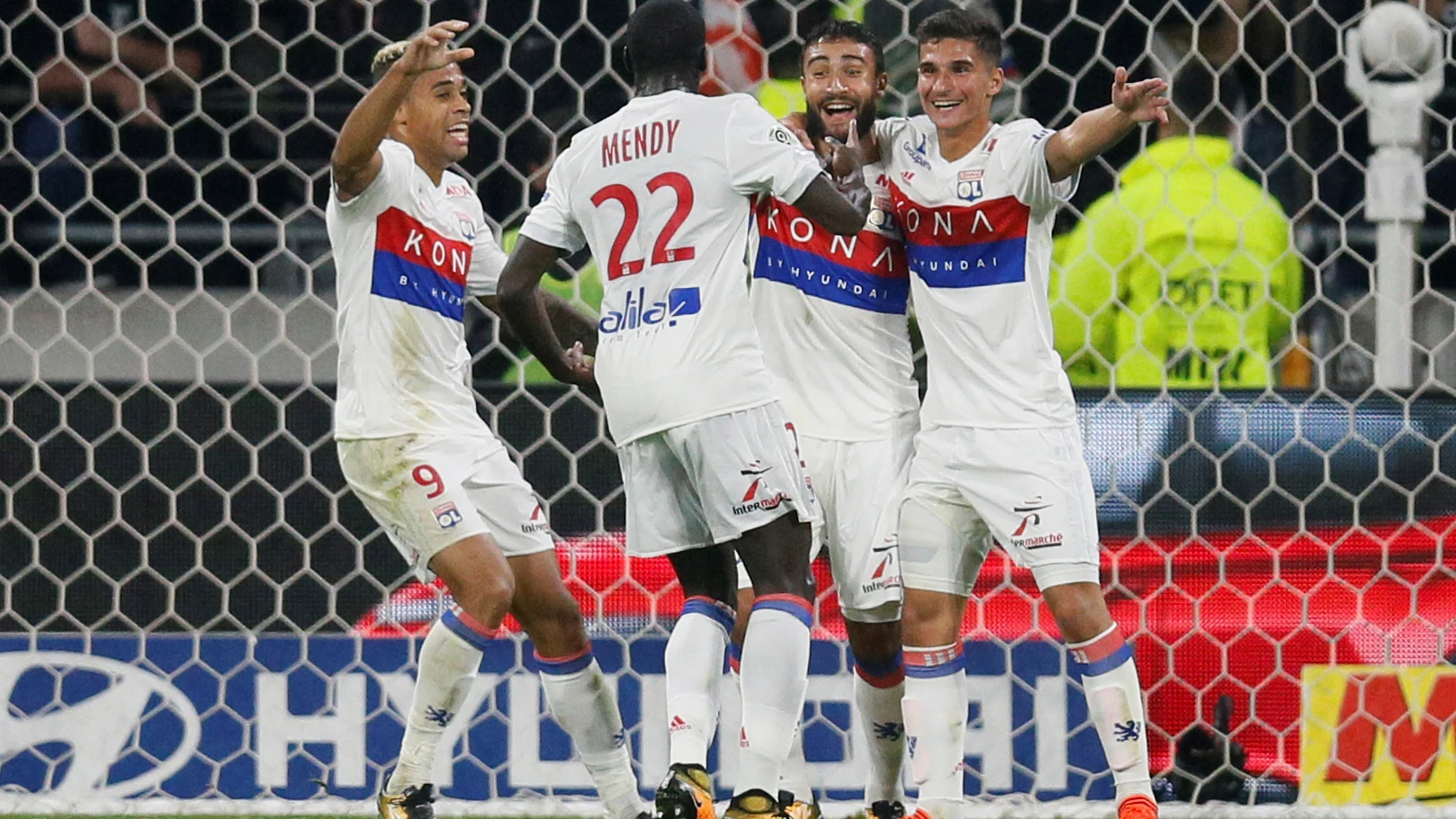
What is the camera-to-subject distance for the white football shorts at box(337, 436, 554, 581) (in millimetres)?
4531

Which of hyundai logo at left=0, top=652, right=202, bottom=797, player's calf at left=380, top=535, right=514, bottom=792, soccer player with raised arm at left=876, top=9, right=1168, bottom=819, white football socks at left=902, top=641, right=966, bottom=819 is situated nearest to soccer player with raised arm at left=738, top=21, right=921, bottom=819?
soccer player with raised arm at left=876, top=9, right=1168, bottom=819

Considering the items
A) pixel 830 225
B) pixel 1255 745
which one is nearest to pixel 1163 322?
pixel 1255 745

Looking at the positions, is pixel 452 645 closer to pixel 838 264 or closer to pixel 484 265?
pixel 484 265

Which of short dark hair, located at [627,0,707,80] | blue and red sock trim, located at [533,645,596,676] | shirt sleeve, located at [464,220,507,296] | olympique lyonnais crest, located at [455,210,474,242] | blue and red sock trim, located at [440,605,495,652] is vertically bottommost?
blue and red sock trim, located at [533,645,596,676]

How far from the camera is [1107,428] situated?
527 centimetres

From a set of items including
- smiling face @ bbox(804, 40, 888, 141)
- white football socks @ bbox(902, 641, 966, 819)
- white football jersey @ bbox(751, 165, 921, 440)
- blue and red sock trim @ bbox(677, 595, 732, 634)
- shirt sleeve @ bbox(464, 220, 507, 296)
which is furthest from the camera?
shirt sleeve @ bbox(464, 220, 507, 296)

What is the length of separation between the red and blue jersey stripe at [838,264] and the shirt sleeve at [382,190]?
31.7 inches

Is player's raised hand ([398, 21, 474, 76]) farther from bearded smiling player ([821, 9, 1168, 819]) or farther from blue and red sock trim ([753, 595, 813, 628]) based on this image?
blue and red sock trim ([753, 595, 813, 628])

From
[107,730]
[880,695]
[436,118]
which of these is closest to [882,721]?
[880,695]

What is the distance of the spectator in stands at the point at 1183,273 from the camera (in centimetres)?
540

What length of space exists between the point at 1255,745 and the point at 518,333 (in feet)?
7.29

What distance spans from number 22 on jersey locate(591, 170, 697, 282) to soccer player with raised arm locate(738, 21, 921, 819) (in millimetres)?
445

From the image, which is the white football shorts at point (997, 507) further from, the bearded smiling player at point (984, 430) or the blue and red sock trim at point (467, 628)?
the blue and red sock trim at point (467, 628)

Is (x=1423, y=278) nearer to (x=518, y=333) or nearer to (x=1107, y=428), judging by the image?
(x=1107, y=428)
